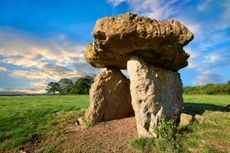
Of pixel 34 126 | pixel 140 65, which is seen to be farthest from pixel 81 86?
pixel 140 65

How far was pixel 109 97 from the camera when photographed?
1336 cm

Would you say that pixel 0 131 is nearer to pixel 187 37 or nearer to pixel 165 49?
pixel 165 49

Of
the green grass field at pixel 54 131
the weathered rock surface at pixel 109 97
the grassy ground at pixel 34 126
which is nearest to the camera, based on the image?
the green grass field at pixel 54 131

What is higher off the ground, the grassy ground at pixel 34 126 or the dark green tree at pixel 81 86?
the dark green tree at pixel 81 86

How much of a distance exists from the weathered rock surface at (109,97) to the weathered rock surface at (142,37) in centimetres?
192

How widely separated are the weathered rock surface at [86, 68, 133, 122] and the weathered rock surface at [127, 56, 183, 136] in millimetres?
2119

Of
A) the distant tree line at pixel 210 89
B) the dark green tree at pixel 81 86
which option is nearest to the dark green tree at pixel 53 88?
the dark green tree at pixel 81 86

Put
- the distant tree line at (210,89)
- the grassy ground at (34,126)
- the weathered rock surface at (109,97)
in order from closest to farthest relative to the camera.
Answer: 1. the grassy ground at (34,126)
2. the weathered rock surface at (109,97)
3. the distant tree line at (210,89)

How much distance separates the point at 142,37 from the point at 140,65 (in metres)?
1.41

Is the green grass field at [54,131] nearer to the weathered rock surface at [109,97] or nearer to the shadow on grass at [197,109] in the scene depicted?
the shadow on grass at [197,109]

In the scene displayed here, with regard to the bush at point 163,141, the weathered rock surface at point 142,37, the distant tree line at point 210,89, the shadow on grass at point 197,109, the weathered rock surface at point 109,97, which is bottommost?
the bush at point 163,141

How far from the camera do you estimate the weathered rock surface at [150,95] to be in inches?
420

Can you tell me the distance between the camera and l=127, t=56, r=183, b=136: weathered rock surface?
10.7m

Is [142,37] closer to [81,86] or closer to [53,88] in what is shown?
[81,86]
